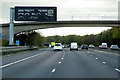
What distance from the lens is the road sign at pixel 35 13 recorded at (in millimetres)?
49656

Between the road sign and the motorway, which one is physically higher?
the road sign

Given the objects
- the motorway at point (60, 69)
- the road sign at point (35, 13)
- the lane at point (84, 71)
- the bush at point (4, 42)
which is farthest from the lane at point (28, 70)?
the bush at point (4, 42)

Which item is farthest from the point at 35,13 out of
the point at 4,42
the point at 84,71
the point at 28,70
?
the point at 84,71

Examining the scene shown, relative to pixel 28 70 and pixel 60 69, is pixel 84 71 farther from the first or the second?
pixel 28 70

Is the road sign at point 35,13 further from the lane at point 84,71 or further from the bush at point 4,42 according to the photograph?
the lane at point 84,71

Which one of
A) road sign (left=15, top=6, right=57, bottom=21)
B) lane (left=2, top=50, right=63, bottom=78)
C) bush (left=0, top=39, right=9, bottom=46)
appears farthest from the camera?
bush (left=0, top=39, right=9, bottom=46)

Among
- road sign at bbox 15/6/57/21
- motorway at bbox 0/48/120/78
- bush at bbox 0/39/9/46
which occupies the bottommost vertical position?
motorway at bbox 0/48/120/78

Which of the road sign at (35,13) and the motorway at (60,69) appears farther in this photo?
the road sign at (35,13)

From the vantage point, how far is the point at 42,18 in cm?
5038

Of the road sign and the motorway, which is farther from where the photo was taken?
the road sign

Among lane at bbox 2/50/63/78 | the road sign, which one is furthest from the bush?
lane at bbox 2/50/63/78

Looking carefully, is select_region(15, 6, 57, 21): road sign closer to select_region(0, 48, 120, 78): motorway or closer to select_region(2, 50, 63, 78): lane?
select_region(0, 48, 120, 78): motorway

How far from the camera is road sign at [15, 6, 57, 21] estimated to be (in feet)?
163

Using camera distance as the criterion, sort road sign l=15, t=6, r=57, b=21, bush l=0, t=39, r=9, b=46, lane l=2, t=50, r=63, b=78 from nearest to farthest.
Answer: lane l=2, t=50, r=63, b=78 < road sign l=15, t=6, r=57, b=21 < bush l=0, t=39, r=9, b=46
